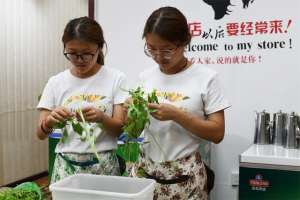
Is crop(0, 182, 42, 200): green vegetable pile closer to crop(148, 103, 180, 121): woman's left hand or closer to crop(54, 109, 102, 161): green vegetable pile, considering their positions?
crop(54, 109, 102, 161): green vegetable pile

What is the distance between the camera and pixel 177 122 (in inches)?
54.4

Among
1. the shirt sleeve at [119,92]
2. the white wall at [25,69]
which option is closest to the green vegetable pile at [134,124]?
the shirt sleeve at [119,92]

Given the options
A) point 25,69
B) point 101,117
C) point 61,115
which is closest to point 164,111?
point 101,117

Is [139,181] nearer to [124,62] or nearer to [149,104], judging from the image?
[149,104]

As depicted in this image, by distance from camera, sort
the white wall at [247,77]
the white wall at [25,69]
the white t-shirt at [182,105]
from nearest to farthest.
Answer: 1. the white t-shirt at [182,105]
2. the white wall at [247,77]
3. the white wall at [25,69]

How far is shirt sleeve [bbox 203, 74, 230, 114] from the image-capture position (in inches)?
57.1

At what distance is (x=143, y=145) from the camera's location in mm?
1499

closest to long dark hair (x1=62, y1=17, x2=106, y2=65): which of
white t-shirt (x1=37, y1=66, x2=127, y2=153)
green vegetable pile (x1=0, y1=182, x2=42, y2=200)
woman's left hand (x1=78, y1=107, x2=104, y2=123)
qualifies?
white t-shirt (x1=37, y1=66, x2=127, y2=153)

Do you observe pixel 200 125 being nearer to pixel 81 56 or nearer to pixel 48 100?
pixel 81 56

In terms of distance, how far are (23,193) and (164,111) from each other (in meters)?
0.51

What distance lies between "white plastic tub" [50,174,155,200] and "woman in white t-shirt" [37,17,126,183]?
27 cm

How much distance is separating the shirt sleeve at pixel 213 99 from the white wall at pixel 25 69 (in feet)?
11.0

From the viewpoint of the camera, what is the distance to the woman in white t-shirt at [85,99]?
4.95ft

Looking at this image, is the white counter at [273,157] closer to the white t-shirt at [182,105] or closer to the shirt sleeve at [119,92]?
the white t-shirt at [182,105]
